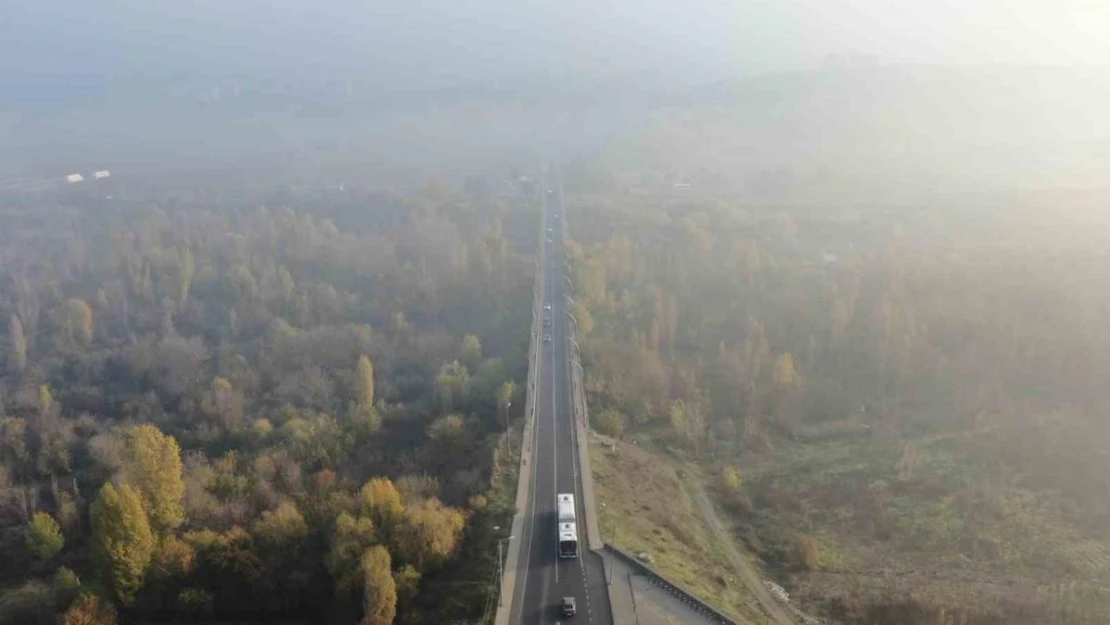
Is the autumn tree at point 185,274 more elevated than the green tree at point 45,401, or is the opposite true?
the autumn tree at point 185,274

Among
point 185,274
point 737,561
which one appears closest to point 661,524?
point 737,561

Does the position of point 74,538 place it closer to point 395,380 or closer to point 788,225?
point 395,380

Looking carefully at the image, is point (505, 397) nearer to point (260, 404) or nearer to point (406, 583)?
point (406, 583)

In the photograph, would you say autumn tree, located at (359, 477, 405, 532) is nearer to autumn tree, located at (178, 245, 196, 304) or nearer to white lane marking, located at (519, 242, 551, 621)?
white lane marking, located at (519, 242, 551, 621)

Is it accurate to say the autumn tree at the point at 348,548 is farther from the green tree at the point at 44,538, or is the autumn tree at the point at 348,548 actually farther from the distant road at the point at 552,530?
the green tree at the point at 44,538

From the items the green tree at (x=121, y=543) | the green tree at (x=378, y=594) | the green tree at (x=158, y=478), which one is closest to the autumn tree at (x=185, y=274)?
the green tree at (x=158, y=478)
